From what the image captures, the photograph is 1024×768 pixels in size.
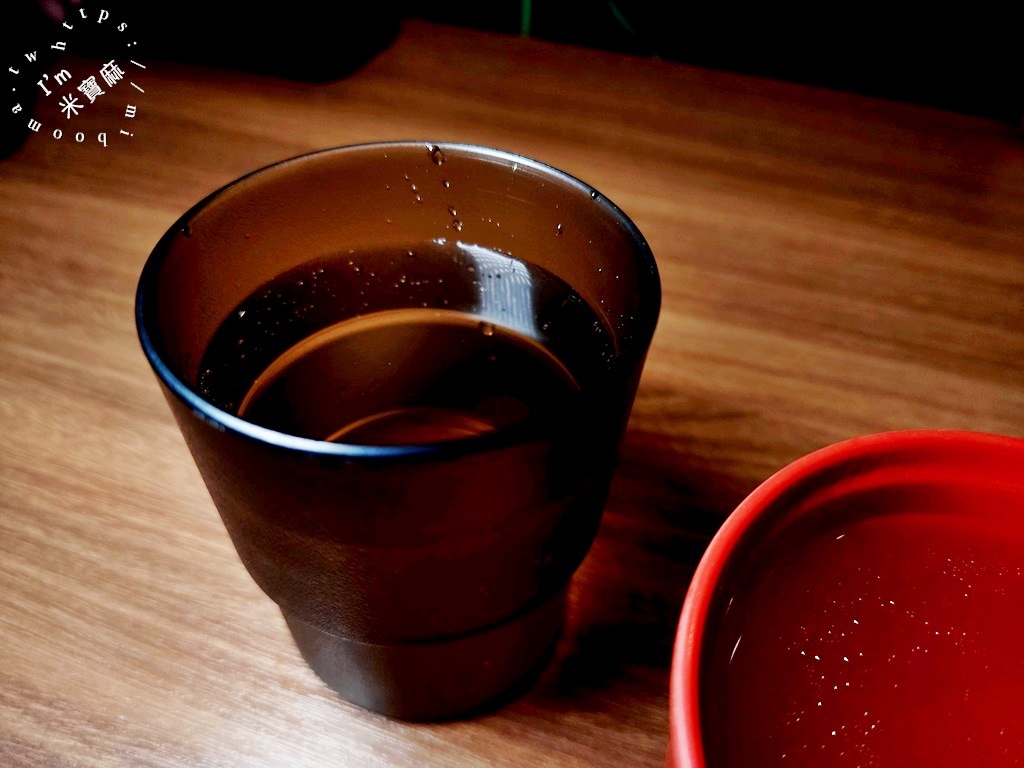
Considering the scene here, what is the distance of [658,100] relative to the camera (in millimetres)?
720

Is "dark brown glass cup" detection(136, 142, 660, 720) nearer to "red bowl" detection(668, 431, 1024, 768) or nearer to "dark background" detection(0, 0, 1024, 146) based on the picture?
"red bowl" detection(668, 431, 1024, 768)

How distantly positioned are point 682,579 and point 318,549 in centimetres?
18

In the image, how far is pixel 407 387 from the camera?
37 cm

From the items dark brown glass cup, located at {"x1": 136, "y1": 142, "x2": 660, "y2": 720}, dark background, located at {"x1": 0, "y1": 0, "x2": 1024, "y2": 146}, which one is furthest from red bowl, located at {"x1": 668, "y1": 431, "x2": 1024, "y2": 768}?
dark background, located at {"x1": 0, "y1": 0, "x2": 1024, "y2": 146}

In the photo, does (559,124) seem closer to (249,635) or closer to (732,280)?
(732,280)

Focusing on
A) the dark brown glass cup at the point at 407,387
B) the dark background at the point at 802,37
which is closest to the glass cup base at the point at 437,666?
the dark brown glass cup at the point at 407,387

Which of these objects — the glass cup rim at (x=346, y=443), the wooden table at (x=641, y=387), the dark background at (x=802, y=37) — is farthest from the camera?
the dark background at (x=802, y=37)

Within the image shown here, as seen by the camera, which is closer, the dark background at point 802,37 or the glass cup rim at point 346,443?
the glass cup rim at point 346,443

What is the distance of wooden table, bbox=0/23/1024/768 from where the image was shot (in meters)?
0.33

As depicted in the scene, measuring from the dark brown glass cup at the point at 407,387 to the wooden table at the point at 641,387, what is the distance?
40 mm

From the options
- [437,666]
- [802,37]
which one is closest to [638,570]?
[437,666]

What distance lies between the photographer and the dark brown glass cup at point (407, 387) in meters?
0.24

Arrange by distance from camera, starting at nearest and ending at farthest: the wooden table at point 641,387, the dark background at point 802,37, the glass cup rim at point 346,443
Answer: the glass cup rim at point 346,443, the wooden table at point 641,387, the dark background at point 802,37

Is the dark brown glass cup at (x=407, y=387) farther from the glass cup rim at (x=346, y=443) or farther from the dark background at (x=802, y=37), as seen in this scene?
the dark background at (x=802, y=37)
